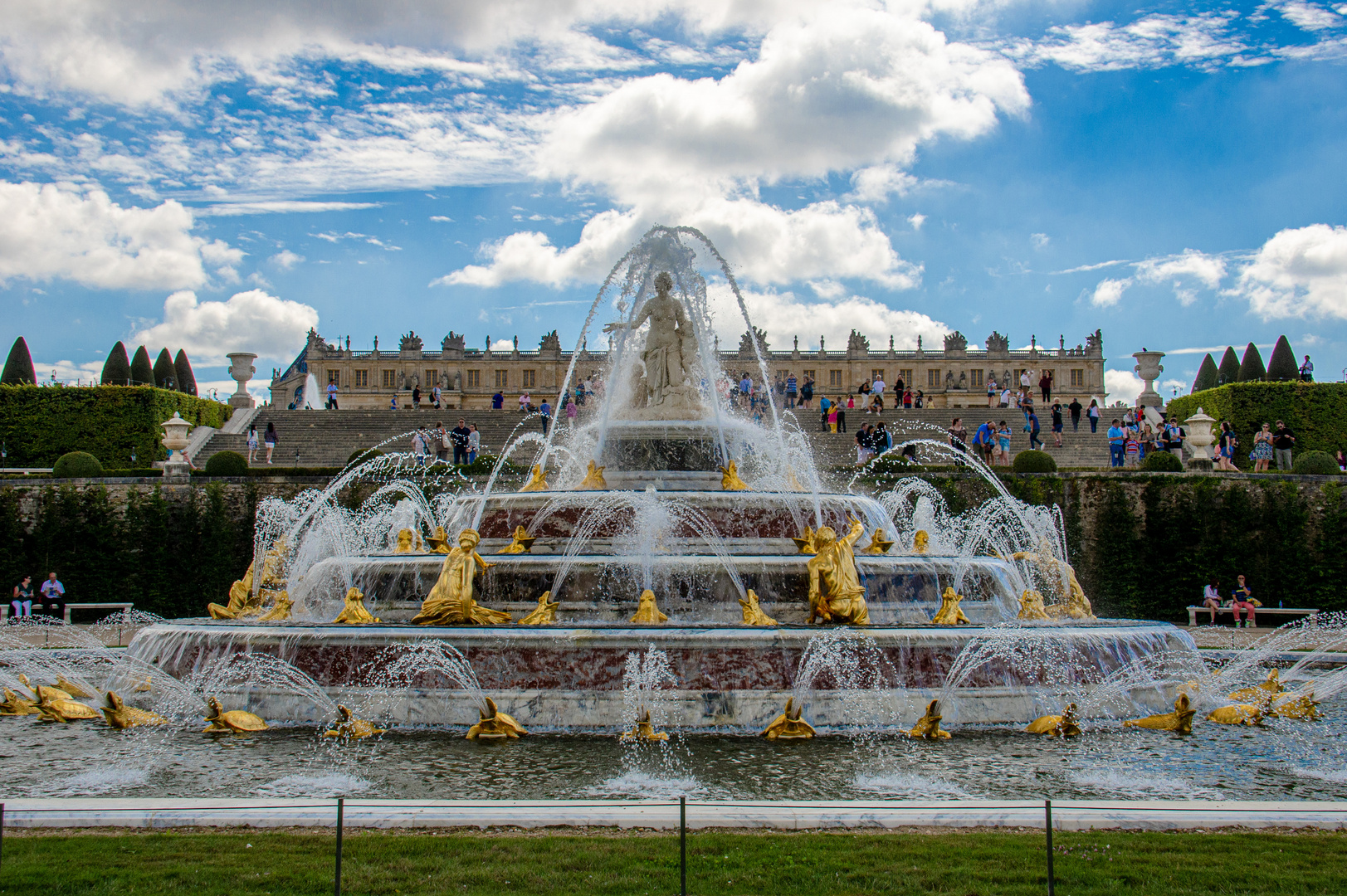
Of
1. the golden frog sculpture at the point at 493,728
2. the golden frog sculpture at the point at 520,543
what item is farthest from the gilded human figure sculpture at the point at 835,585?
the golden frog sculpture at the point at 520,543

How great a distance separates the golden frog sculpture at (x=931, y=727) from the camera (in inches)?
300

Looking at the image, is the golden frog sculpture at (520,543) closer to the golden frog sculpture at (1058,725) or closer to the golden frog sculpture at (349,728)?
the golden frog sculpture at (349,728)

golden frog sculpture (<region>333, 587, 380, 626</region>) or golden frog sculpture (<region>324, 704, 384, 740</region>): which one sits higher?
golden frog sculpture (<region>333, 587, 380, 626</region>)

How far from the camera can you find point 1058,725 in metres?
7.84

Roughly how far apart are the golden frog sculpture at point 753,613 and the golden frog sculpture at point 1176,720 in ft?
10.0

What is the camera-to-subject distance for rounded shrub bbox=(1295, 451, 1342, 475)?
77.7ft

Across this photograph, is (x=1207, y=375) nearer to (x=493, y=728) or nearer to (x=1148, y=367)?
(x=1148, y=367)

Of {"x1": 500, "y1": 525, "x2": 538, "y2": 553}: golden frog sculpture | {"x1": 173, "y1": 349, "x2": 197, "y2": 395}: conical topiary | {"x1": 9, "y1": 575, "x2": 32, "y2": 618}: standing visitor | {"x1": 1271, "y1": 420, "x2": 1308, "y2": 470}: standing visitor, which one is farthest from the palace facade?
{"x1": 500, "y1": 525, "x2": 538, "y2": 553}: golden frog sculpture

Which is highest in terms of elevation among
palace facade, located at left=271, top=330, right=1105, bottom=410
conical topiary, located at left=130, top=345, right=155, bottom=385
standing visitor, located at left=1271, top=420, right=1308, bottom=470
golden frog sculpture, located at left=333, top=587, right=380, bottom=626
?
palace facade, located at left=271, top=330, right=1105, bottom=410

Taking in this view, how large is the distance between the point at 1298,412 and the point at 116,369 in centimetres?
4453

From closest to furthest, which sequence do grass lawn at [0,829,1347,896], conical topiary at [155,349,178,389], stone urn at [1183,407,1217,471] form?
grass lawn at [0,829,1347,896]
stone urn at [1183,407,1217,471]
conical topiary at [155,349,178,389]

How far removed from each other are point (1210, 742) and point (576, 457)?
9819mm

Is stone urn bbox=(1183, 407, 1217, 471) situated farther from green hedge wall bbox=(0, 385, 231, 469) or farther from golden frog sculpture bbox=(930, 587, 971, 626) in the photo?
green hedge wall bbox=(0, 385, 231, 469)

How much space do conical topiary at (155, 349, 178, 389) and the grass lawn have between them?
43.9 meters
